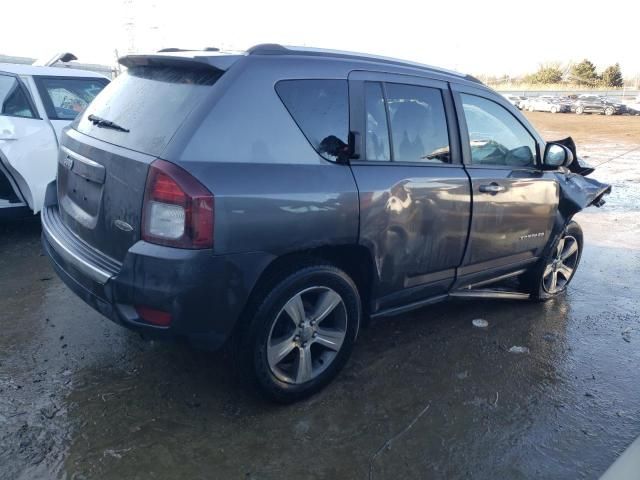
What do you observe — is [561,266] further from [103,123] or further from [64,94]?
[64,94]

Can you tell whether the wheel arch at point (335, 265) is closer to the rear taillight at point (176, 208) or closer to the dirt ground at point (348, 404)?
the rear taillight at point (176, 208)

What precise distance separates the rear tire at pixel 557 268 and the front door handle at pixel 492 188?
1.07 m

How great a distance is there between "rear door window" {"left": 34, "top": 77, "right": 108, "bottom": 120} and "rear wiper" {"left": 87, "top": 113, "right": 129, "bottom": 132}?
2.90m

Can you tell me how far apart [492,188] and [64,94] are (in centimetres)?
479

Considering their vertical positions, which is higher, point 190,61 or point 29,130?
point 190,61

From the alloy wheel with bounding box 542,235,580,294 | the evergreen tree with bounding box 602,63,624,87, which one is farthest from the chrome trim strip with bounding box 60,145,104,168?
the evergreen tree with bounding box 602,63,624,87

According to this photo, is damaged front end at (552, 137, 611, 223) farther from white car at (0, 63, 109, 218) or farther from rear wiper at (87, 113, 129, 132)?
white car at (0, 63, 109, 218)

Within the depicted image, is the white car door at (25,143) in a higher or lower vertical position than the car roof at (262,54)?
lower

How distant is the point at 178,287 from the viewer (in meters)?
2.50

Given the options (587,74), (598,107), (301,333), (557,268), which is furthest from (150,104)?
(587,74)

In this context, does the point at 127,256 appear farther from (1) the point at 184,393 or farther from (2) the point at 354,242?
(2) the point at 354,242

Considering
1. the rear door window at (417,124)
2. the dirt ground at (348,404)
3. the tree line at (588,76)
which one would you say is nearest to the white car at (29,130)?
the dirt ground at (348,404)

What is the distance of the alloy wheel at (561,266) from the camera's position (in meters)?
4.72

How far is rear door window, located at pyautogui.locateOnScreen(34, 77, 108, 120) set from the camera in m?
5.75
